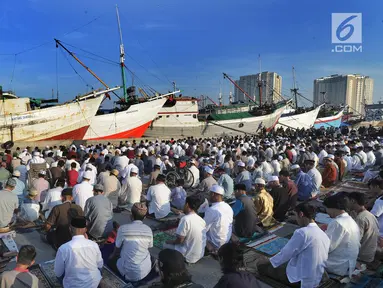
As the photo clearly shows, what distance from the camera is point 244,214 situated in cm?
545

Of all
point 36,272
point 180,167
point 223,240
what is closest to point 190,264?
point 223,240

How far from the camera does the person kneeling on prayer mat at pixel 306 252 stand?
351cm

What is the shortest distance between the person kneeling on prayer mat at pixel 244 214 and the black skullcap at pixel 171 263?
3113mm

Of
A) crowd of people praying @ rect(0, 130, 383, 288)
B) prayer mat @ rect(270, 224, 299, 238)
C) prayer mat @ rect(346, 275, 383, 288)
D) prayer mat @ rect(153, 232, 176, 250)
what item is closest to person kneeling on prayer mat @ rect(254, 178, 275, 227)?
crowd of people praying @ rect(0, 130, 383, 288)

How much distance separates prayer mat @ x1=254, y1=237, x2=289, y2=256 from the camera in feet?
16.6

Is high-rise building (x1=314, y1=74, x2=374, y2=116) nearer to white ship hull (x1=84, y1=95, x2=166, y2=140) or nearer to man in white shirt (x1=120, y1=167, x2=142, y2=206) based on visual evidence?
white ship hull (x1=84, y1=95, x2=166, y2=140)

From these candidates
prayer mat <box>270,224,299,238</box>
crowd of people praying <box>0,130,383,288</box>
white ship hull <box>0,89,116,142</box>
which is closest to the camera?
crowd of people praying <box>0,130,383,288</box>

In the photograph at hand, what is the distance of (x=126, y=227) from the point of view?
3750 millimetres

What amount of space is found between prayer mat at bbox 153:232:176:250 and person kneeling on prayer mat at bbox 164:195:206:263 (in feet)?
3.28

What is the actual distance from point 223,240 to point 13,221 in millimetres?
4410

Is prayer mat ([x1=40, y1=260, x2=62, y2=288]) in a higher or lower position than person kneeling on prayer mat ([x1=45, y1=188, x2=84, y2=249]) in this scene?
lower

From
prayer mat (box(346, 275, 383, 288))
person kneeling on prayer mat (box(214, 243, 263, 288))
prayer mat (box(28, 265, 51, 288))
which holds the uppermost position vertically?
person kneeling on prayer mat (box(214, 243, 263, 288))

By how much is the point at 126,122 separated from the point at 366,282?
22960 mm

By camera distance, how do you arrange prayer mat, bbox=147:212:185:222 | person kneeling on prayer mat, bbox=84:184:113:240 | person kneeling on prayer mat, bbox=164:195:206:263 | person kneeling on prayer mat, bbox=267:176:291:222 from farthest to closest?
prayer mat, bbox=147:212:185:222 → person kneeling on prayer mat, bbox=267:176:291:222 → person kneeling on prayer mat, bbox=84:184:113:240 → person kneeling on prayer mat, bbox=164:195:206:263
